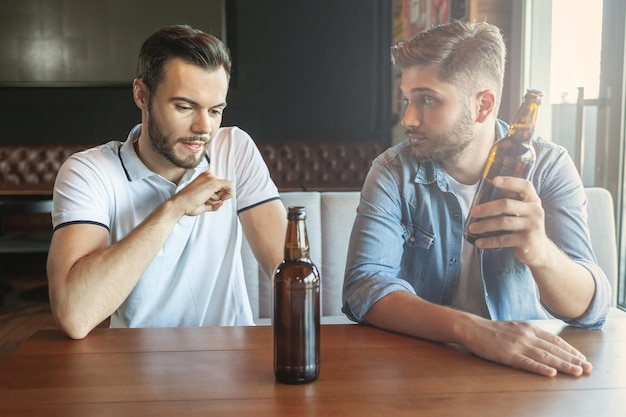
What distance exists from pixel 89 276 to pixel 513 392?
2.83 feet

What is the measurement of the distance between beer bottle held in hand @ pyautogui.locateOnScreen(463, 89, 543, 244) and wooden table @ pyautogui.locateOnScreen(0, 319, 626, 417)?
291 millimetres

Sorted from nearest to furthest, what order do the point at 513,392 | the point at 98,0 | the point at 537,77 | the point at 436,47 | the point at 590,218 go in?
the point at 513,392, the point at 436,47, the point at 537,77, the point at 590,218, the point at 98,0

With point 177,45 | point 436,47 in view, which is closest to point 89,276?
point 177,45

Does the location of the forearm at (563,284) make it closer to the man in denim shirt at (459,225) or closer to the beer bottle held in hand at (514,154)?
the man in denim shirt at (459,225)

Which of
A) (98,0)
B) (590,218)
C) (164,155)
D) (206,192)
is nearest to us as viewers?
(206,192)

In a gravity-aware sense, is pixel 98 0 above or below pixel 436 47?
above

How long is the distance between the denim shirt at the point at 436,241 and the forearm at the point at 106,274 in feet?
1.39

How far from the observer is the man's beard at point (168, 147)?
1533mm

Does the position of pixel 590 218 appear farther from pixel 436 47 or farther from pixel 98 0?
pixel 98 0

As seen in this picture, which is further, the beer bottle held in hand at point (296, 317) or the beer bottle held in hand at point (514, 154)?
the beer bottle held in hand at point (514, 154)

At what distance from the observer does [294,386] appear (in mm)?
956

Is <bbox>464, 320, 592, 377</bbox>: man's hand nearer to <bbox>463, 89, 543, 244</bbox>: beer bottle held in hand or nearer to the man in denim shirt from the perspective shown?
the man in denim shirt

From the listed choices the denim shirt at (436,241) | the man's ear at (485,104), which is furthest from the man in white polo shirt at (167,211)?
the man's ear at (485,104)

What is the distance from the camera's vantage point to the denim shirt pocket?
1.37m
